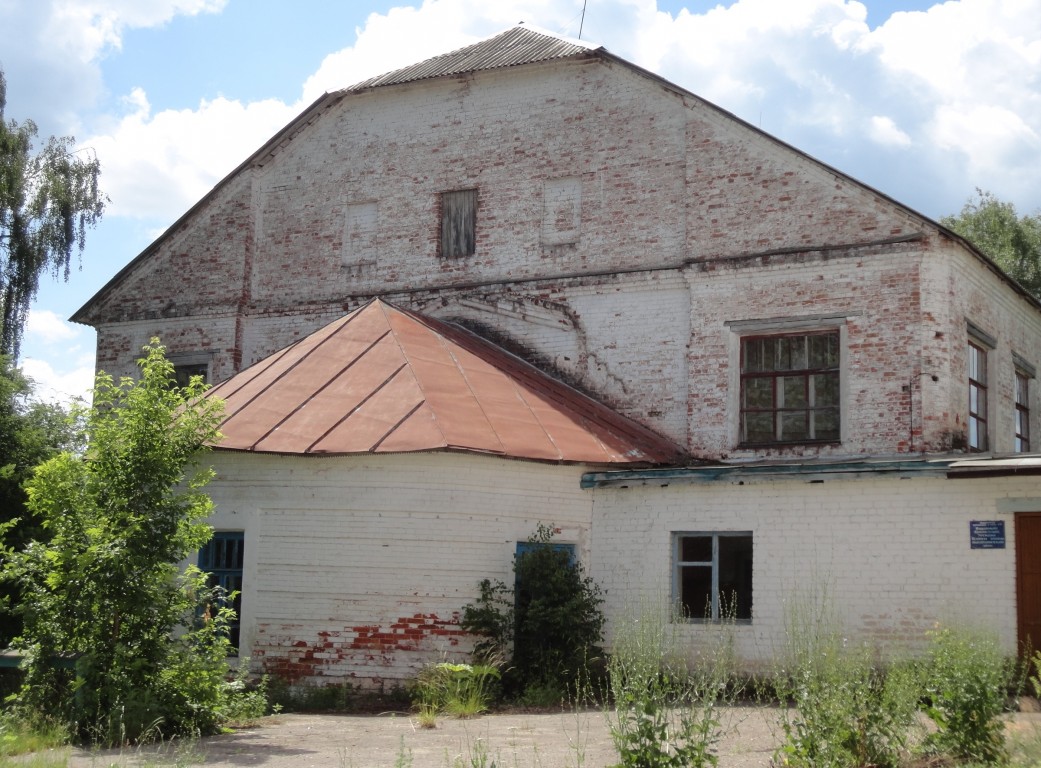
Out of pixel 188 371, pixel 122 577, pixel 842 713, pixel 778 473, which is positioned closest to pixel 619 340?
pixel 778 473

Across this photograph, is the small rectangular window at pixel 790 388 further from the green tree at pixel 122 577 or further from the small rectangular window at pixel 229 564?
the green tree at pixel 122 577

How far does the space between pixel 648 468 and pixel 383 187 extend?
714 cm

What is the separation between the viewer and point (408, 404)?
48.1 ft

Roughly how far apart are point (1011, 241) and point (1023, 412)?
1638 cm

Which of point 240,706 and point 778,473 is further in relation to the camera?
point 778,473

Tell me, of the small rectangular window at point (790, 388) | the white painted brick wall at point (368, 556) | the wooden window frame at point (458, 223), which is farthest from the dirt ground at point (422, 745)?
the wooden window frame at point (458, 223)

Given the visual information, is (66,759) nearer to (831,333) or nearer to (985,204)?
(831,333)

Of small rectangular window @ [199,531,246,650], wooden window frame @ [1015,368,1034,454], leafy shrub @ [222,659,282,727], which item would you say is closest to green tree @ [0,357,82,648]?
small rectangular window @ [199,531,246,650]

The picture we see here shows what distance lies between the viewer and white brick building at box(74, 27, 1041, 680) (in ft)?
45.3

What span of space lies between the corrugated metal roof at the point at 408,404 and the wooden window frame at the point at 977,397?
13.5 ft

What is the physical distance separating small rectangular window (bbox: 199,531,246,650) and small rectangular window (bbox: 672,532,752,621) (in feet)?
17.0

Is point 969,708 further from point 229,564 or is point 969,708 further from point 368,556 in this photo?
point 229,564

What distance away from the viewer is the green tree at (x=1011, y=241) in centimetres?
3391

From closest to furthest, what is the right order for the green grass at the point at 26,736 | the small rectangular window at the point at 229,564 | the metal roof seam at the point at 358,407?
1. the green grass at the point at 26,736
2. the metal roof seam at the point at 358,407
3. the small rectangular window at the point at 229,564
